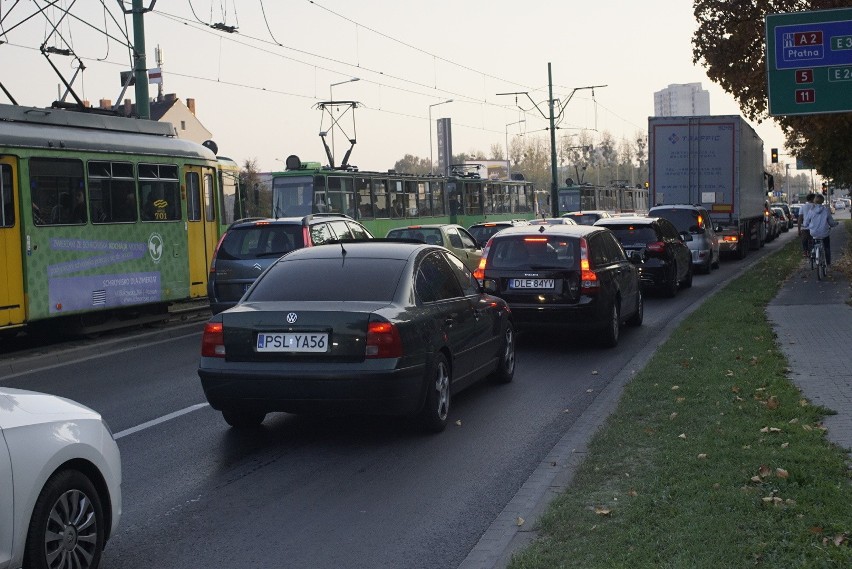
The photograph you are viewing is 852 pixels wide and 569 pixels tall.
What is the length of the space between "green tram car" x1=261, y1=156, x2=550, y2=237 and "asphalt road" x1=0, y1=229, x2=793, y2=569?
694 inches

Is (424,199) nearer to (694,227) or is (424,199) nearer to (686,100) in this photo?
(694,227)

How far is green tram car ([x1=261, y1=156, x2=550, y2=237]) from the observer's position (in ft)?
98.8

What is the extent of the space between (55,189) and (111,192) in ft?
4.75

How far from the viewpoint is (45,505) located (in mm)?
4684

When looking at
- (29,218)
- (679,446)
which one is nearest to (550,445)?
(679,446)

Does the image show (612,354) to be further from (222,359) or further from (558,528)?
(558,528)

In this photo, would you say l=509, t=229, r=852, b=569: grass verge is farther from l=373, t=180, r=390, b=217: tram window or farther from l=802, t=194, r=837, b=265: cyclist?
l=373, t=180, r=390, b=217: tram window

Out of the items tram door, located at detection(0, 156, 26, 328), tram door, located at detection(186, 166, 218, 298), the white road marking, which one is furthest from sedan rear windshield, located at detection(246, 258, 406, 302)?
tram door, located at detection(186, 166, 218, 298)

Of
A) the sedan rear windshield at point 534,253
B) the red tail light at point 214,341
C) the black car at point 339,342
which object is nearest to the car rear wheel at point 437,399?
the black car at point 339,342

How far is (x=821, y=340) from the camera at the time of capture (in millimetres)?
12781

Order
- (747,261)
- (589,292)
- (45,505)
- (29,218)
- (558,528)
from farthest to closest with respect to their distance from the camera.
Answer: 1. (747,261)
2. (29,218)
3. (589,292)
4. (558,528)
5. (45,505)

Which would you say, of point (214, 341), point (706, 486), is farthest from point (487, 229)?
point (706, 486)

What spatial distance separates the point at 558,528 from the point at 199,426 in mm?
4482

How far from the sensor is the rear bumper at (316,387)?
25.9 ft
